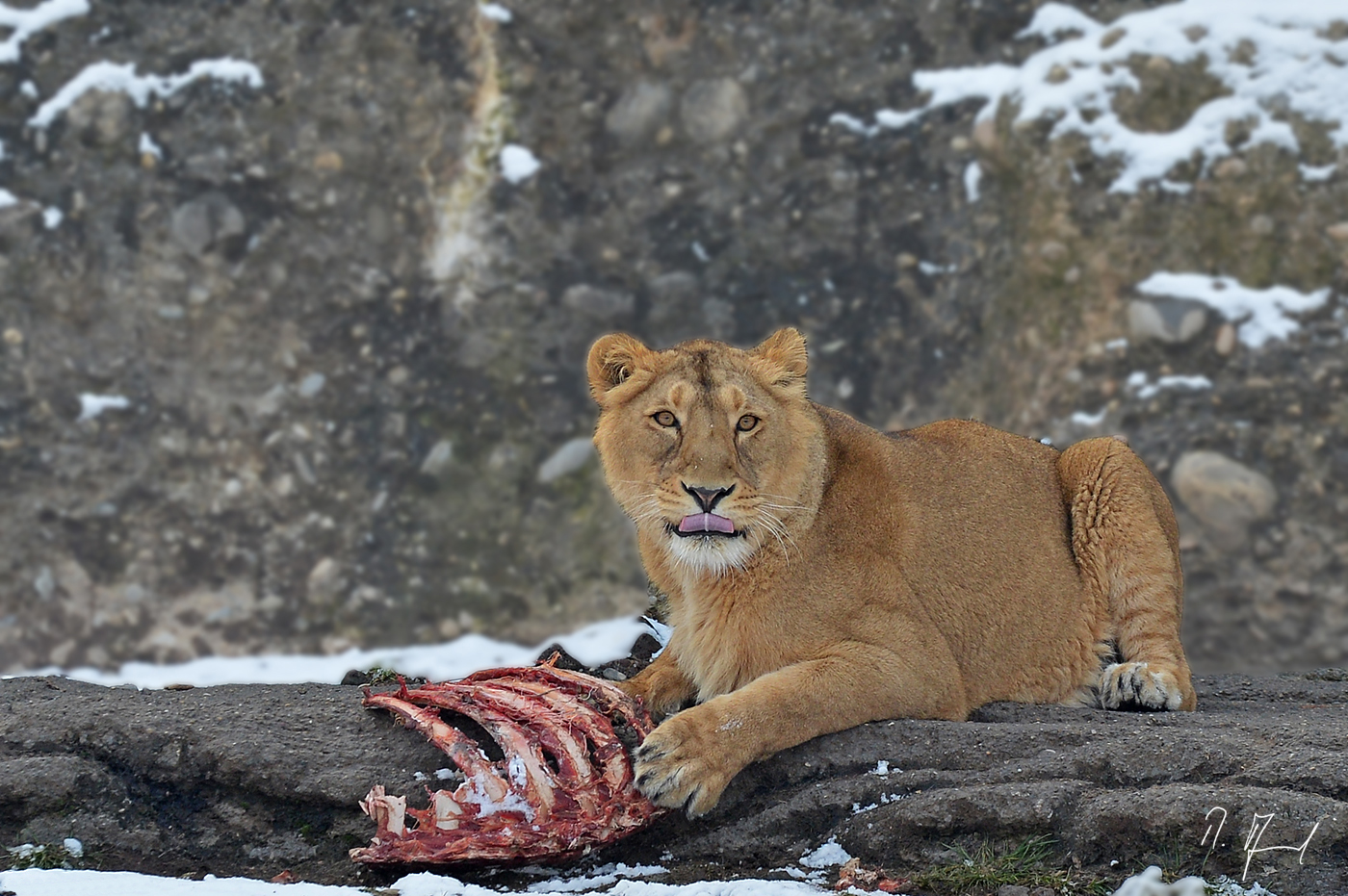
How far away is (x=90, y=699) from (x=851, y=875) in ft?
8.30

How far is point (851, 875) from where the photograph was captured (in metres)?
3.57

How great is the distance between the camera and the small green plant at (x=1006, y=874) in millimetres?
3475

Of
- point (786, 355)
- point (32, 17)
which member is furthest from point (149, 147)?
point (786, 355)

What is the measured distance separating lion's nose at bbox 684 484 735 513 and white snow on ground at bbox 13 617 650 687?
458cm

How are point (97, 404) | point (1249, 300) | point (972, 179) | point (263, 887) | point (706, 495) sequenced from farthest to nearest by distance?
point (972, 179)
point (97, 404)
point (1249, 300)
point (706, 495)
point (263, 887)

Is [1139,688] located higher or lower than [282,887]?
higher

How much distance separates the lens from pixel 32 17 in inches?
385

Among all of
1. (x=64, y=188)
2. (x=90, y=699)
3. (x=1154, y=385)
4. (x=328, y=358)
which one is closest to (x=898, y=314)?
(x=1154, y=385)

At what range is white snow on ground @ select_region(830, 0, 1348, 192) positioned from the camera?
362 inches

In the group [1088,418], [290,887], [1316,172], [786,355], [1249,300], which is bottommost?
[290,887]

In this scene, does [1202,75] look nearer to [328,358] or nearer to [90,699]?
[328,358]

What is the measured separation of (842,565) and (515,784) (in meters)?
1.41

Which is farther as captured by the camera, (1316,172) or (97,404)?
(97,404)

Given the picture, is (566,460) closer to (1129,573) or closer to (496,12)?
(496,12)
